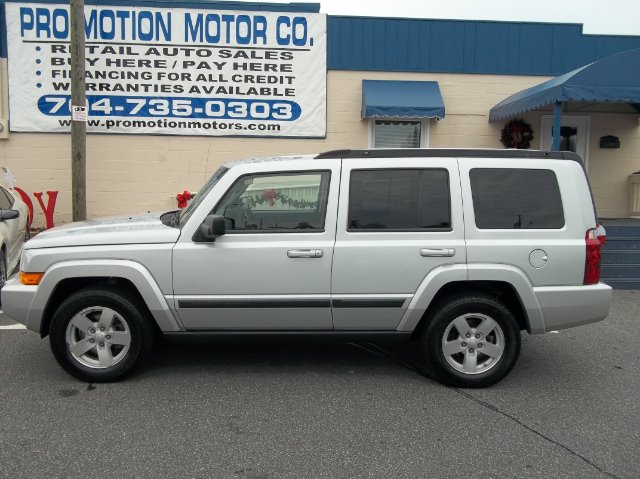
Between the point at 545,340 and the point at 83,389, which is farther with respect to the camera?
the point at 545,340

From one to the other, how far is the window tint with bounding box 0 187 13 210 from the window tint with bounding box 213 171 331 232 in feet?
14.7

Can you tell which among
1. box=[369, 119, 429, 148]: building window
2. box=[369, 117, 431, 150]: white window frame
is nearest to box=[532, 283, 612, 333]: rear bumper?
box=[369, 117, 431, 150]: white window frame

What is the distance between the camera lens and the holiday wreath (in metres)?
11.3

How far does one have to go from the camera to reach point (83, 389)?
4.29m

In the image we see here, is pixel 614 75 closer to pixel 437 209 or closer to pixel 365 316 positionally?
pixel 437 209

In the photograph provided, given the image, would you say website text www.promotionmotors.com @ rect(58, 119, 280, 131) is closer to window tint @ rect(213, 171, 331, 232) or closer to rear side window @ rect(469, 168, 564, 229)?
window tint @ rect(213, 171, 331, 232)

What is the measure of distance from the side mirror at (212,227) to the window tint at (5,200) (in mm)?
4484

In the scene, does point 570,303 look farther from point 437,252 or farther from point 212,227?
point 212,227

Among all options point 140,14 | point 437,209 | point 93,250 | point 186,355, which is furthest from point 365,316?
point 140,14

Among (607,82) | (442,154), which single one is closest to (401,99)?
(607,82)

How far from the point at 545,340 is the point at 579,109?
7565mm

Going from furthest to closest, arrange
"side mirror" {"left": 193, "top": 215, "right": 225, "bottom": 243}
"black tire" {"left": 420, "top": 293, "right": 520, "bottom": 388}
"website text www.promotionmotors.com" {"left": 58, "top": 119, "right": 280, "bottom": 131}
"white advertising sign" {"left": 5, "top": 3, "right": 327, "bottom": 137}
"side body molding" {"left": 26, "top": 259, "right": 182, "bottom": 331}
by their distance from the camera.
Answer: "website text www.promotionmotors.com" {"left": 58, "top": 119, "right": 280, "bottom": 131} < "white advertising sign" {"left": 5, "top": 3, "right": 327, "bottom": 137} < "black tire" {"left": 420, "top": 293, "right": 520, "bottom": 388} < "side body molding" {"left": 26, "top": 259, "right": 182, "bottom": 331} < "side mirror" {"left": 193, "top": 215, "right": 225, "bottom": 243}

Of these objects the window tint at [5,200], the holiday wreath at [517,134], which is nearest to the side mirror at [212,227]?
the window tint at [5,200]

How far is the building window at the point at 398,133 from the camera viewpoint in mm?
11273
